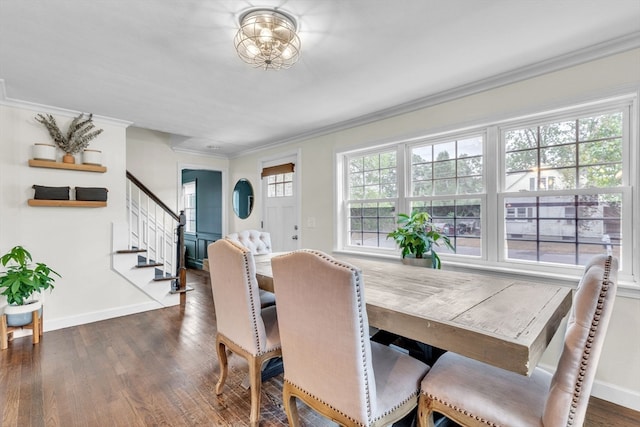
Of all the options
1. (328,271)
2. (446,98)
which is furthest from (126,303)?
(446,98)

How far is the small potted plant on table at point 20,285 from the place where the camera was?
2635mm

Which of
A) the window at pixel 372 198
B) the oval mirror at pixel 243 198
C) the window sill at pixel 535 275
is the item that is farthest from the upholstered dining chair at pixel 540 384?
the oval mirror at pixel 243 198

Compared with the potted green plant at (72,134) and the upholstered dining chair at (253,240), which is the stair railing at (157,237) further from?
the upholstered dining chair at (253,240)

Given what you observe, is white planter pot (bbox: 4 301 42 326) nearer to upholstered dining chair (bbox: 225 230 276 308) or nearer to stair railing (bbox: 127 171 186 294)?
stair railing (bbox: 127 171 186 294)

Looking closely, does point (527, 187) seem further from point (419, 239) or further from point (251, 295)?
point (251, 295)

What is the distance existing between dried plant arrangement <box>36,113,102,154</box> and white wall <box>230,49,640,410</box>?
2730mm

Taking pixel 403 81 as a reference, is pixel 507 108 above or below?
below

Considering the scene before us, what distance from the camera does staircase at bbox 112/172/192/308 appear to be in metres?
3.57

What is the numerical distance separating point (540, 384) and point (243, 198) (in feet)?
15.9

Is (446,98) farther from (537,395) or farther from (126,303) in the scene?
(126,303)

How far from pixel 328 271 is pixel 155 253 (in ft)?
12.2

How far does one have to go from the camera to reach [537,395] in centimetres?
117

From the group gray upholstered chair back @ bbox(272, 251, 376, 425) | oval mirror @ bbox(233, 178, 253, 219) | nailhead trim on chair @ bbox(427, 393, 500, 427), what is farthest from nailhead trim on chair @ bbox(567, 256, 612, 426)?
oval mirror @ bbox(233, 178, 253, 219)

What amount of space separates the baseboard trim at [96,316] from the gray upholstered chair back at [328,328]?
3185mm
